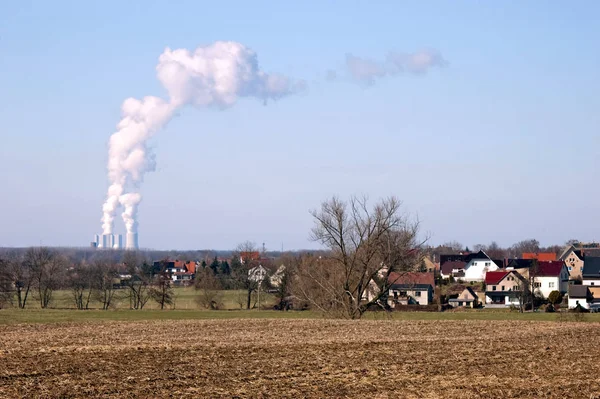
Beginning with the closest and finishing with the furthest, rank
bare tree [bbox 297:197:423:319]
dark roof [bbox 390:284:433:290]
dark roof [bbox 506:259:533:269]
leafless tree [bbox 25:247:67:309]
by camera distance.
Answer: bare tree [bbox 297:197:423:319]
leafless tree [bbox 25:247:67:309]
dark roof [bbox 390:284:433:290]
dark roof [bbox 506:259:533:269]

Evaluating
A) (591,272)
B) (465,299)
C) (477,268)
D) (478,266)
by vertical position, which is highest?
(478,266)

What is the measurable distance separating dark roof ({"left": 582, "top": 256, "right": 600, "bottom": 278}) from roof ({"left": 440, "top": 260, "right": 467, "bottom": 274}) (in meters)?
32.5

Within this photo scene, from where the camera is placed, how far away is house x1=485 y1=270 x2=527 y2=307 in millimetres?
102875

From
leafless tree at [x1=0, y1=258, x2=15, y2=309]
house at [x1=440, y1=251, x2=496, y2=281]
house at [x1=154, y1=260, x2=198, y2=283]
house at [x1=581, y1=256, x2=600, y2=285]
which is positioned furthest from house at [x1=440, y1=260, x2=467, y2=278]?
leafless tree at [x1=0, y1=258, x2=15, y2=309]

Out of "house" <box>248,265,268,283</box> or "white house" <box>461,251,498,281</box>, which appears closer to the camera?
"house" <box>248,265,268,283</box>

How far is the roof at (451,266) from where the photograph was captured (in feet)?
484

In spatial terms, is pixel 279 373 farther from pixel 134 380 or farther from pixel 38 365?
pixel 38 365

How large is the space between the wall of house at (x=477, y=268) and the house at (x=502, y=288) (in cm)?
2719

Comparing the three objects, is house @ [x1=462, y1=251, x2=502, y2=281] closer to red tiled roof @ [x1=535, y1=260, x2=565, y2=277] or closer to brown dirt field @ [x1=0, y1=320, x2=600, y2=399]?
red tiled roof @ [x1=535, y1=260, x2=565, y2=277]

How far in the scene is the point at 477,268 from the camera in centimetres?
13662

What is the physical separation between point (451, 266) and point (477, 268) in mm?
12932

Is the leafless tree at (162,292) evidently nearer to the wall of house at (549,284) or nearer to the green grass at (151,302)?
the green grass at (151,302)

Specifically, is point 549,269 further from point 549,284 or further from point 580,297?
point 580,297

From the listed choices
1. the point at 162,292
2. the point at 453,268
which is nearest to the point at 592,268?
the point at 453,268
